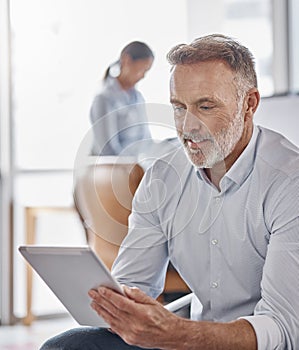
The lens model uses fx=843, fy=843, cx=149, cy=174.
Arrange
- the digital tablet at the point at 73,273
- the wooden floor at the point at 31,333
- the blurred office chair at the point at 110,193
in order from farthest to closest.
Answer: the wooden floor at the point at 31,333, the blurred office chair at the point at 110,193, the digital tablet at the point at 73,273

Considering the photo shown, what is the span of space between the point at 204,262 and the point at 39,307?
2.70m

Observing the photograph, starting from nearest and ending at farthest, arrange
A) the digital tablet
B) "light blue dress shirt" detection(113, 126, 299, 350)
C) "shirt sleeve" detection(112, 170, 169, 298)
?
the digital tablet
"light blue dress shirt" detection(113, 126, 299, 350)
"shirt sleeve" detection(112, 170, 169, 298)

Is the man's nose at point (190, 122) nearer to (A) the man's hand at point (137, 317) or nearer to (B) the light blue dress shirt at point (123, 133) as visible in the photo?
(B) the light blue dress shirt at point (123, 133)

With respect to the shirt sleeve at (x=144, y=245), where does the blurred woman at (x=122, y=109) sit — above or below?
above

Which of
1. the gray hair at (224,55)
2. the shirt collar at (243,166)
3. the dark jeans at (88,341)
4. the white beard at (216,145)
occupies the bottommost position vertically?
the dark jeans at (88,341)

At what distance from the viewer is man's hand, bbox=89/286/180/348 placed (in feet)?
4.76

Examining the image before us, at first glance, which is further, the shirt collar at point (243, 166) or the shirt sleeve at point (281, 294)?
the shirt collar at point (243, 166)

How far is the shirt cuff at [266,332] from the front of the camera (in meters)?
1.50

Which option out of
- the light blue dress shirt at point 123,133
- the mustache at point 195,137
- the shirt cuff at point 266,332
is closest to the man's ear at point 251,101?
the mustache at point 195,137

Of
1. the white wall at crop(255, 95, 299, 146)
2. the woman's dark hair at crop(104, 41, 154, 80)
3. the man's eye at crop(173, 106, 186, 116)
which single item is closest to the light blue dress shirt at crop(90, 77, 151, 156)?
the man's eye at crop(173, 106, 186, 116)

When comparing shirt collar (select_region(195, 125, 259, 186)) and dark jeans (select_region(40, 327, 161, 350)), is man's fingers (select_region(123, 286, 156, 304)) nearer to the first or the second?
dark jeans (select_region(40, 327, 161, 350))

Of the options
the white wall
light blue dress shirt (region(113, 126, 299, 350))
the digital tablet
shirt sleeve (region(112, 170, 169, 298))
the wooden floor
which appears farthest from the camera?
the wooden floor

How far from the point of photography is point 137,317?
4.77 ft

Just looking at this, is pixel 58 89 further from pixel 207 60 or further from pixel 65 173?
pixel 207 60
